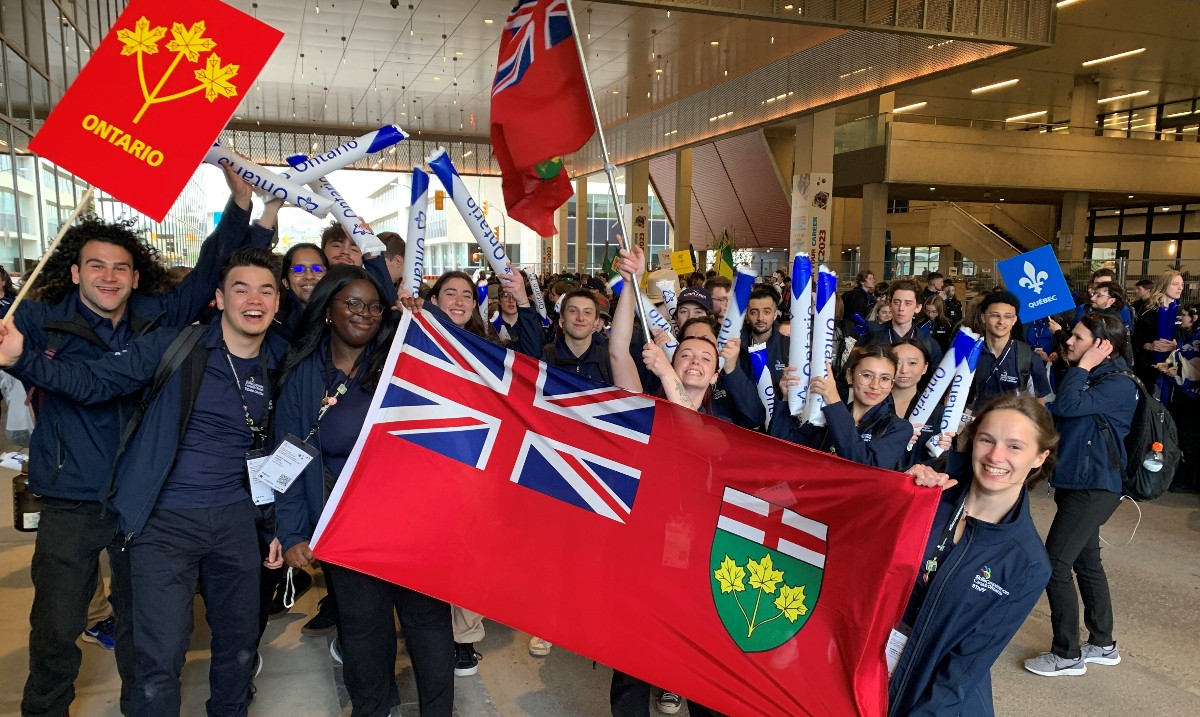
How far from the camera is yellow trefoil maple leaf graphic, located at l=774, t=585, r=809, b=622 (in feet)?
8.61

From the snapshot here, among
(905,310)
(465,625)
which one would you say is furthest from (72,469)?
(905,310)

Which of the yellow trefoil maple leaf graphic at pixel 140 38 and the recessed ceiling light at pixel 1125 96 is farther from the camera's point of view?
the recessed ceiling light at pixel 1125 96

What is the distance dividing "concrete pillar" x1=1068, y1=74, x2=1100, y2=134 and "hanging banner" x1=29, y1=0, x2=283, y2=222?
25.1 meters

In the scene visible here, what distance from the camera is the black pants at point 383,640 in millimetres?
2959

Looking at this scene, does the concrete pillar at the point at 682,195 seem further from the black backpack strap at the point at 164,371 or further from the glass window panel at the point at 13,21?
the black backpack strap at the point at 164,371

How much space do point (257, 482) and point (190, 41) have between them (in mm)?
1606

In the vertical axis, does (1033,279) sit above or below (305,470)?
above

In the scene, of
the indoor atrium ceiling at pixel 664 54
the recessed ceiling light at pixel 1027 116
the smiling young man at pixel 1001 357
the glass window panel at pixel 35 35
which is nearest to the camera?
the smiling young man at pixel 1001 357

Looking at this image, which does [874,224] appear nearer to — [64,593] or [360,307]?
[360,307]

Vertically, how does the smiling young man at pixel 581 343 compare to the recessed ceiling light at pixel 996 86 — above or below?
below

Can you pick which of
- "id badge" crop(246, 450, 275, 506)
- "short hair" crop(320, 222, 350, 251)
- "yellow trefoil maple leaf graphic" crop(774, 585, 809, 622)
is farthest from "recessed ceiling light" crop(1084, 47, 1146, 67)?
"id badge" crop(246, 450, 275, 506)

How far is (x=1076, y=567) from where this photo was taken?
4.08 metres

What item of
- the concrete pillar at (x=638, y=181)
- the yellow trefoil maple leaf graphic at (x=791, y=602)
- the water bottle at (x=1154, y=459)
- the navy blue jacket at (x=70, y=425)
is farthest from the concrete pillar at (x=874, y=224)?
the navy blue jacket at (x=70, y=425)

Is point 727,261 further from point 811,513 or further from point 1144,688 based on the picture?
point 811,513
